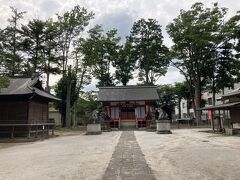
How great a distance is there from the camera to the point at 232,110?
27562 millimetres

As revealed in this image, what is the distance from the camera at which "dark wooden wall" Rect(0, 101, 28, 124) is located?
79.1ft

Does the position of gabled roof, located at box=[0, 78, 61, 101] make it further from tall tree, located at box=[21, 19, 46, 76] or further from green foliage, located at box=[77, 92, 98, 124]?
green foliage, located at box=[77, 92, 98, 124]

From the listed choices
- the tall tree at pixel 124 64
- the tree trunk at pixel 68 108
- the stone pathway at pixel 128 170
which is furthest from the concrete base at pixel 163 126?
the tall tree at pixel 124 64

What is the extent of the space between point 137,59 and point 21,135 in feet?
104

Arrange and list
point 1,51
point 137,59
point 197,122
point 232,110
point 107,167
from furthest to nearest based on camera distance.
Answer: point 137,59
point 197,122
point 1,51
point 232,110
point 107,167

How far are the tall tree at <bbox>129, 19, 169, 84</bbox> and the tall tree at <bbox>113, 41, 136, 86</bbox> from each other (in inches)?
44.1

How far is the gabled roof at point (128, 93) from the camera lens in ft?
131

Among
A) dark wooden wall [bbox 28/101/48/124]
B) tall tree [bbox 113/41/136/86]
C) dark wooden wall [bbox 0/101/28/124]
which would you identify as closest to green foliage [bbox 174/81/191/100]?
tall tree [bbox 113/41/136/86]

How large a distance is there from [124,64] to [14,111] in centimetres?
2950

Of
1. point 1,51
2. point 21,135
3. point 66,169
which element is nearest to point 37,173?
point 66,169

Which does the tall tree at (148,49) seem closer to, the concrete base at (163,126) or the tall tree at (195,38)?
the tall tree at (195,38)

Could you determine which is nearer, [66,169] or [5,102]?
[66,169]

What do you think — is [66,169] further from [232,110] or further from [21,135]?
[232,110]

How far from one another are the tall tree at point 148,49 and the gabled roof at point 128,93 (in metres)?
9.26
